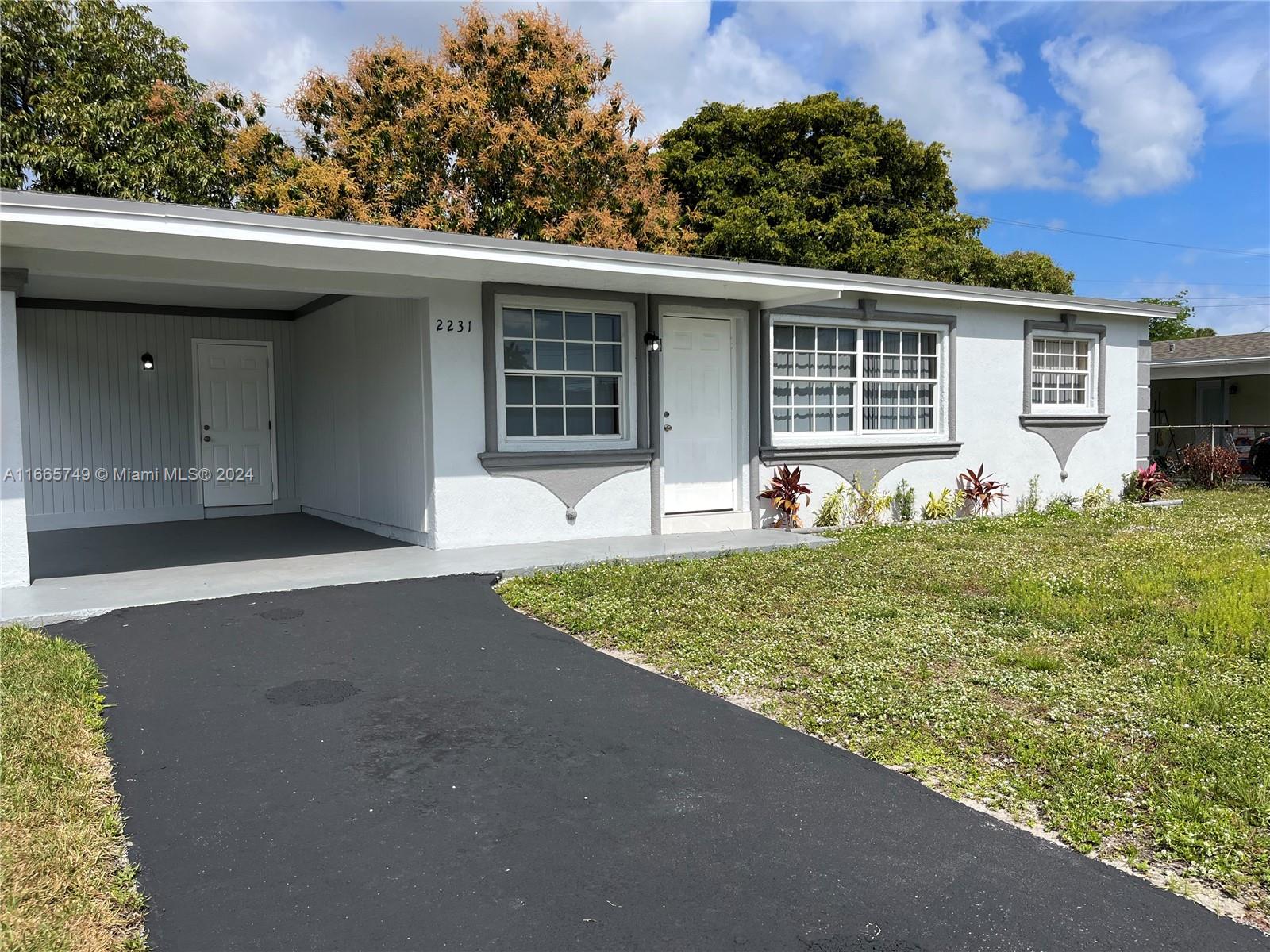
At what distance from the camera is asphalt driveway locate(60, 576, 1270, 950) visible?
240 cm

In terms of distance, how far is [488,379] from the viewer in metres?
8.32

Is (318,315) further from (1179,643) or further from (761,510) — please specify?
(1179,643)

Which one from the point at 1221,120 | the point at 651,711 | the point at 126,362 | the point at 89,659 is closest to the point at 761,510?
the point at 651,711

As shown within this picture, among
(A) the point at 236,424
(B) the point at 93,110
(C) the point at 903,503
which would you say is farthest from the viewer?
(B) the point at 93,110

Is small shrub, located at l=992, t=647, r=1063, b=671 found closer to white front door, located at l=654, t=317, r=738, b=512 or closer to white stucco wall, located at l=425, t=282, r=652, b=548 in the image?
white stucco wall, located at l=425, t=282, r=652, b=548

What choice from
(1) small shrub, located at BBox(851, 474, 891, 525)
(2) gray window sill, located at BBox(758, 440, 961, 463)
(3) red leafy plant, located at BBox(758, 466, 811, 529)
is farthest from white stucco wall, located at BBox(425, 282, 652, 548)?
(1) small shrub, located at BBox(851, 474, 891, 525)

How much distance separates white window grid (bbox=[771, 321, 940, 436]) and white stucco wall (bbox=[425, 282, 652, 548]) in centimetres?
325

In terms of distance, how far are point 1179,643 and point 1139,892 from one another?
297cm

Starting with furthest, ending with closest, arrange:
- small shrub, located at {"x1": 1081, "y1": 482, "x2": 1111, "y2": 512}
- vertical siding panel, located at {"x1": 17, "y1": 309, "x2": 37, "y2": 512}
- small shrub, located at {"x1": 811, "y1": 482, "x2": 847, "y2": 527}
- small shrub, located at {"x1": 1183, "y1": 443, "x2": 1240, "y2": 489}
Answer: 1. small shrub, located at {"x1": 1183, "y1": 443, "x2": 1240, "y2": 489}
2. small shrub, located at {"x1": 1081, "y1": 482, "x2": 1111, "y2": 512}
3. small shrub, located at {"x1": 811, "y1": 482, "x2": 847, "y2": 527}
4. vertical siding panel, located at {"x1": 17, "y1": 309, "x2": 37, "y2": 512}

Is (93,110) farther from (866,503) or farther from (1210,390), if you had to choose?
(1210,390)

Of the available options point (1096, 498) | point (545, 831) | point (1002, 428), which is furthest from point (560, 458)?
point (1096, 498)

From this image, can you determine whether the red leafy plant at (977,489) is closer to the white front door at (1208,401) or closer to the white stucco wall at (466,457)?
the white stucco wall at (466,457)

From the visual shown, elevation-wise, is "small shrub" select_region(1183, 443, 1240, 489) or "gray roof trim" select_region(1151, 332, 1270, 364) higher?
"gray roof trim" select_region(1151, 332, 1270, 364)

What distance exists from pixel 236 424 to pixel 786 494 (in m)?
6.86
